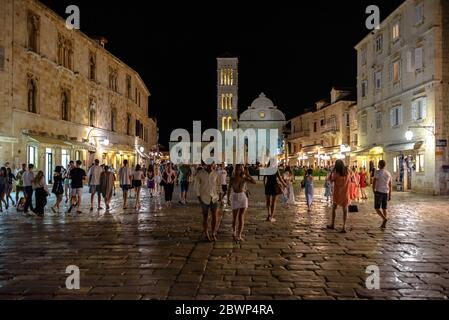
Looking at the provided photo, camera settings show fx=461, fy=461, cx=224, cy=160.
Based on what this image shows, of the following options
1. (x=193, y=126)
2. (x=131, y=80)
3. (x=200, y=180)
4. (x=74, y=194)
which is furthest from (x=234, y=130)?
(x=200, y=180)

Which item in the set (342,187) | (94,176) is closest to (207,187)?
(342,187)

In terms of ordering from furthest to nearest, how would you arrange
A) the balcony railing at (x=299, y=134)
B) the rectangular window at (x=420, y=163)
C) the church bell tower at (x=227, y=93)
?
the church bell tower at (x=227, y=93)
the balcony railing at (x=299, y=134)
the rectangular window at (x=420, y=163)

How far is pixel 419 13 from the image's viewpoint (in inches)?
981

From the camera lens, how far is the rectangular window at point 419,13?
24500 mm

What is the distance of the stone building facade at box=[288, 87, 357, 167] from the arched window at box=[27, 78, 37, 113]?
23867 mm

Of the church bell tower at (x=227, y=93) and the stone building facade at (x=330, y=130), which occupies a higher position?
the church bell tower at (x=227, y=93)

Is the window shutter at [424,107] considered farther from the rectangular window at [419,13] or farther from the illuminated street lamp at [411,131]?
the rectangular window at [419,13]

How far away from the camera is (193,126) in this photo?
10400 centimetres

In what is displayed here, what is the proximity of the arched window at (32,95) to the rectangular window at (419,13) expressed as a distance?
21.1 metres

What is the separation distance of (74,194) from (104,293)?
10.2 meters

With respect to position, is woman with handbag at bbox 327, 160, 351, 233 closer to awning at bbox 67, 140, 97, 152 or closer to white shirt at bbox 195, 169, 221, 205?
white shirt at bbox 195, 169, 221, 205

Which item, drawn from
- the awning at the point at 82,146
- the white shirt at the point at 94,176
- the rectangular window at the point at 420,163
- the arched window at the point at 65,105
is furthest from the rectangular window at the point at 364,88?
the white shirt at the point at 94,176

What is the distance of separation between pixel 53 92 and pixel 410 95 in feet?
67.9

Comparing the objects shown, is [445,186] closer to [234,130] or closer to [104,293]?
[104,293]
